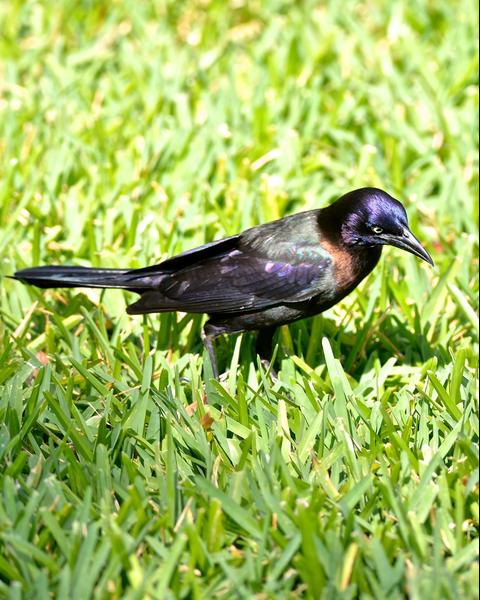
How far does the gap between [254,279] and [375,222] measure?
54 cm

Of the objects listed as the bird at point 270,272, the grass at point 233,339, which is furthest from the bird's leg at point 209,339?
the grass at point 233,339

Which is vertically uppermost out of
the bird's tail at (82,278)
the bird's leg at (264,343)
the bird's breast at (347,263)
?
the bird's tail at (82,278)

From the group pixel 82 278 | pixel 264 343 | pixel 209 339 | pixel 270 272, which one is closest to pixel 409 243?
pixel 270 272

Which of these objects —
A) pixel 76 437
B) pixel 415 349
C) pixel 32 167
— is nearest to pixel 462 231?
pixel 415 349

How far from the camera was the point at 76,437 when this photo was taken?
10.5 feet

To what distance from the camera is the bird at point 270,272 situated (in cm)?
380

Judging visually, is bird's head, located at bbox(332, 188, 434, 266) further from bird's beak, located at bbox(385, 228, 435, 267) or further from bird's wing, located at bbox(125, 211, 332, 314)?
bird's wing, located at bbox(125, 211, 332, 314)

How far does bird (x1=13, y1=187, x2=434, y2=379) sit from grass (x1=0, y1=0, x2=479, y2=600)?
0.17m

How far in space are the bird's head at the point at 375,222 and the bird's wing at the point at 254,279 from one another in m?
0.15

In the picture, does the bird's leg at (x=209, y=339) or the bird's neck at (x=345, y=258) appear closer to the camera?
the bird's neck at (x=345, y=258)

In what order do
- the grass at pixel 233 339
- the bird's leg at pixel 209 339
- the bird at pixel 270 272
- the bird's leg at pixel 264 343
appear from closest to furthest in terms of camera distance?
the grass at pixel 233 339 → the bird at pixel 270 272 → the bird's leg at pixel 209 339 → the bird's leg at pixel 264 343

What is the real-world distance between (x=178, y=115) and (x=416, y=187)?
1.56 metres

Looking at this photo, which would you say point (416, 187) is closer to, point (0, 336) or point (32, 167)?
point (32, 167)

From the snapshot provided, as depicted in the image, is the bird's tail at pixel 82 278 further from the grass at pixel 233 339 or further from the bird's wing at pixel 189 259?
the grass at pixel 233 339
